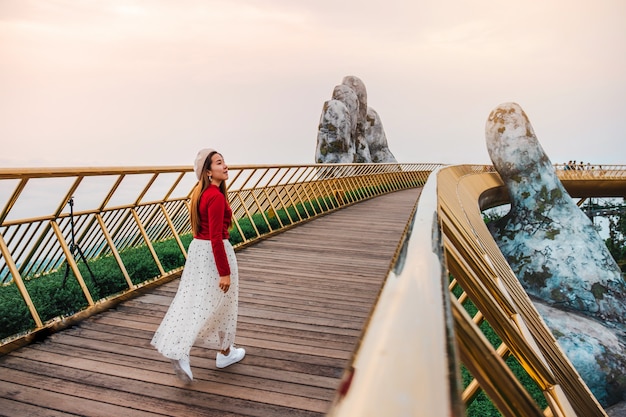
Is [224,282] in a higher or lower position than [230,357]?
higher

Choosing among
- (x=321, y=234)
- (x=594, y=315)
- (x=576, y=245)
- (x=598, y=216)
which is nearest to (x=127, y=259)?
(x=321, y=234)

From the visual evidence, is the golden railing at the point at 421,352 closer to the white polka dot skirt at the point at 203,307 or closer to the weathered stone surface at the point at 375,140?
the white polka dot skirt at the point at 203,307

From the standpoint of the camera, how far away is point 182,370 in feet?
10.3

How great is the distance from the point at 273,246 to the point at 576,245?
39.7ft

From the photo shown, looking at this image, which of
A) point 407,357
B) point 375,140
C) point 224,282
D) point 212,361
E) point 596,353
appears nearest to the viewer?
point 407,357

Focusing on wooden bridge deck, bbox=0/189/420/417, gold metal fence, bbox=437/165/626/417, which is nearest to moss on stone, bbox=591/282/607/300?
wooden bridge deck, bbox=0/189/420/417

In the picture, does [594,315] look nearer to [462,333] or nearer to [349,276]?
[349,276]

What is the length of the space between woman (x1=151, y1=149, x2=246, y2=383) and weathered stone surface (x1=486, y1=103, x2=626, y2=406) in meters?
10.7

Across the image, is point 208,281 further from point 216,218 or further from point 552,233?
point 552,233

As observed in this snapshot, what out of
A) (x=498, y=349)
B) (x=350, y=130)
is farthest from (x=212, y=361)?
(x=350, y=130)

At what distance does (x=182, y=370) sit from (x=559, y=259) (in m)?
15.3

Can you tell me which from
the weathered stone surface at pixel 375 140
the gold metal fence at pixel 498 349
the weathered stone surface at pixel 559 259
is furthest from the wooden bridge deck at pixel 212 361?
the weathered stone surface at pixel 375 140

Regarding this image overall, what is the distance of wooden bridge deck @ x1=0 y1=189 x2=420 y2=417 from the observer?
9.48ft

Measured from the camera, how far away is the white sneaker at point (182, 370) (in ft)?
10.3
